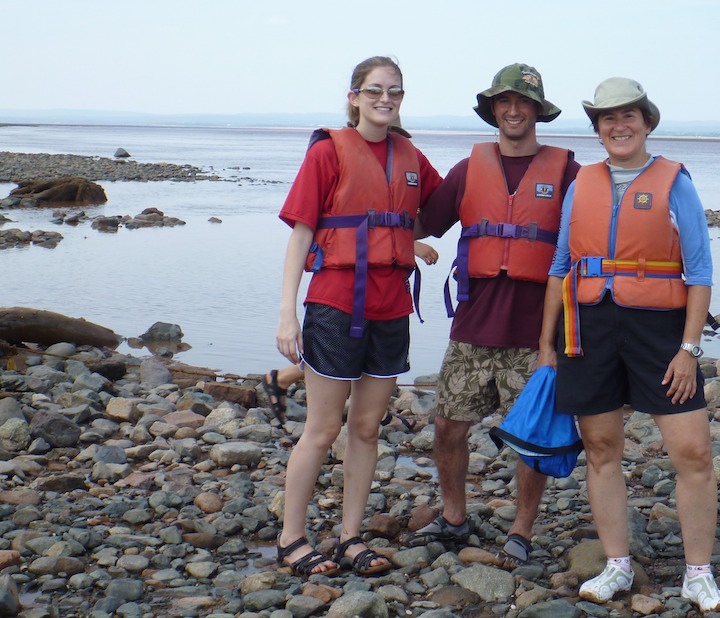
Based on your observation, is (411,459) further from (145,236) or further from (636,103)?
(145,236)

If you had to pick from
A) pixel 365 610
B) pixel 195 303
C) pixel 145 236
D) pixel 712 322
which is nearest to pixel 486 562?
pixel 365 610

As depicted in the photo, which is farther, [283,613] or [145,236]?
[145,236]

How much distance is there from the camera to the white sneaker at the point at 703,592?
403 cm

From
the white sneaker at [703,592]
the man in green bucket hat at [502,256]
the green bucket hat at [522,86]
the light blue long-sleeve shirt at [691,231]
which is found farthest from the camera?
the man in green bucket hat at [502,256]

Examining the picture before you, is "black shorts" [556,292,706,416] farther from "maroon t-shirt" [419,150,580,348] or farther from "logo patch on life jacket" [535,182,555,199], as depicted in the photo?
"logo patch on life jacket" [535,182,555,199]

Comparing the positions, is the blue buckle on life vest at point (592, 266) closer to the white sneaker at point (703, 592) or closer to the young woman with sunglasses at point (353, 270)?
the young woman with sunglasses at point (353, 270)

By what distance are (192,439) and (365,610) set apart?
302 centimetres

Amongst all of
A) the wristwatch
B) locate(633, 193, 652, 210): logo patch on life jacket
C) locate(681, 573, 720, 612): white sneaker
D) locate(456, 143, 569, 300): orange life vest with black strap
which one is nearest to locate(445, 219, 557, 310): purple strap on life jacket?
locate(456, 143, 569, 300): orange life vest with black strap

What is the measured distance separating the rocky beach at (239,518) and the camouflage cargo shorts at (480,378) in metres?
0.72

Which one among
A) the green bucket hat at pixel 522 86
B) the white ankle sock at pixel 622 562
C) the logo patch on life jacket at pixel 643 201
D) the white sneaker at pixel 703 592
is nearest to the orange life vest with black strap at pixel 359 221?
the green bucket hat at pixel 522 86

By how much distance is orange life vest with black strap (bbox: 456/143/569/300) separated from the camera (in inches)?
181

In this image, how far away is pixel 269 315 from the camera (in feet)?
43.0

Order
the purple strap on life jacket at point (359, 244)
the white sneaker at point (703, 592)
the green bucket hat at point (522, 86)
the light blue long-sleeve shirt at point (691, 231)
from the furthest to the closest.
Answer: the green bucket hat at point (522, 86)
the purple strap on life jacket at point (359, 244)
the white sneaker at point (703, 592)
the light blue long-sleeve shirt at point (691, 231)

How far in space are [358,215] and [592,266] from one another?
106cm
